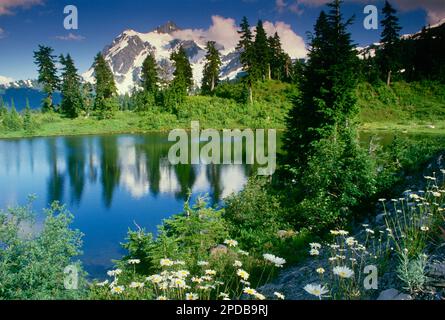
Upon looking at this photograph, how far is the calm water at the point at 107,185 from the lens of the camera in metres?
15.6

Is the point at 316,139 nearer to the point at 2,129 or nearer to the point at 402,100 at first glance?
the point at 402,100

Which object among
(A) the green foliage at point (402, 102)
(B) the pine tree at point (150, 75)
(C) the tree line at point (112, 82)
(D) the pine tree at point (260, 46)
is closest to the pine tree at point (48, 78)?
(C) the tree line at point (112, 82)

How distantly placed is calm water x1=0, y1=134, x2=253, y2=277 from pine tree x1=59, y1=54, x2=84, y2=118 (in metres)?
21.9

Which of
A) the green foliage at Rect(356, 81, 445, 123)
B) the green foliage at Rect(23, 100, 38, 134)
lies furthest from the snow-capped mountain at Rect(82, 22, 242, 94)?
the green foliage at Rect(356, 81, 445, 123)

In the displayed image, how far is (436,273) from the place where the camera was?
3.95m

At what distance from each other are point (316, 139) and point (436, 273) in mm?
12449

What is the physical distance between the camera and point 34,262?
18.9 feet

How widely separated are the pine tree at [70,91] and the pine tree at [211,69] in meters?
21.6

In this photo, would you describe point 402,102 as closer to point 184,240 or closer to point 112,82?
point 112,82

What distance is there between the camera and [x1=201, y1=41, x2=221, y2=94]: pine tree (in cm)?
5231

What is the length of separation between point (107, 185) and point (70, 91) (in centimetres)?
4176

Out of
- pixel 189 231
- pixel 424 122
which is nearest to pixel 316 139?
pixel 189 231

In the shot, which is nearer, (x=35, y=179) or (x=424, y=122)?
(x=35, y=179)

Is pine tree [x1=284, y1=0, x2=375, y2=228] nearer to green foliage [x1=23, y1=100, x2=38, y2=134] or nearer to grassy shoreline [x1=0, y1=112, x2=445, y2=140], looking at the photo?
grassy shoreline [x1=0, y1=112, x2=445, y2=140]
